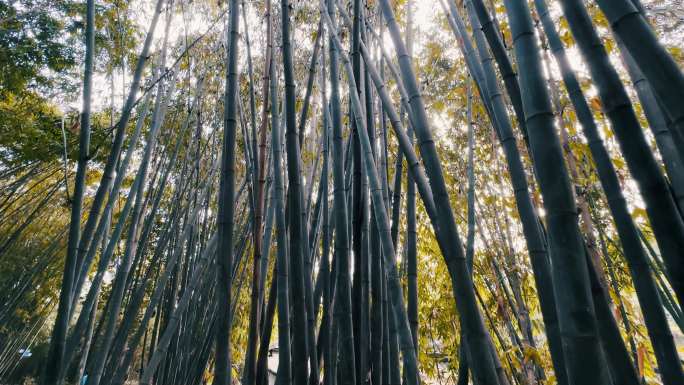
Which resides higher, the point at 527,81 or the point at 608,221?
the point at 608,221

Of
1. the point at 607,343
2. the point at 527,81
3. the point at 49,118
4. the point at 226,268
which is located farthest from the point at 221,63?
the point at 49,118

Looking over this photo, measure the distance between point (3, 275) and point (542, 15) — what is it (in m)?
8.61

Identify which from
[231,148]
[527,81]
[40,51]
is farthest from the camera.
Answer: [40,51]

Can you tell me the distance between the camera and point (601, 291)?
0.83 m

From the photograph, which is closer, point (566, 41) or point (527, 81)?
point (527, 81)

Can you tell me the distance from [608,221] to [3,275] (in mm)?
8539

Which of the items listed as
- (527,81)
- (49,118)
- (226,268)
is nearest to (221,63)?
(226,268)

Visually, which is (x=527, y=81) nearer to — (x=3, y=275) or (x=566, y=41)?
(x=566, y=41)

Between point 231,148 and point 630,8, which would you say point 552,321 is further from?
point 231,148

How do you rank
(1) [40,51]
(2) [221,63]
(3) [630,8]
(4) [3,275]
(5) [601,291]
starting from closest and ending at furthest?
(3) [630,8] < (5) [601,291] < (2) [221,63] < (1) [40,51] < (4) [3,275]

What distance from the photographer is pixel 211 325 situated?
2.06 metres

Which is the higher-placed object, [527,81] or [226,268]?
A: [527,81]

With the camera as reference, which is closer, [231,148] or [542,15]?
[542,15]

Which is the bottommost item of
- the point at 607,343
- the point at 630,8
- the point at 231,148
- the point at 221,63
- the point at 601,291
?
the point at 607,343
